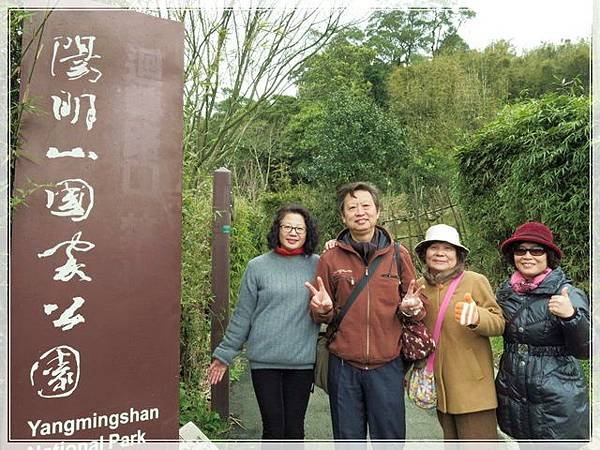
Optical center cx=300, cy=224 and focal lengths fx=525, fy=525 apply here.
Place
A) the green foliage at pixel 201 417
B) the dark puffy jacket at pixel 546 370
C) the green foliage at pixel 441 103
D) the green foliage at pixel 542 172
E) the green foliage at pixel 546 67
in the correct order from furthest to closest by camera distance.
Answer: the green foliage at pixel 441 103 → the green foliage at pixel 546 67 → the green foliage at pixel 542 172 → the green foliage at pixel 201 417 → the dark puffy jacket at pixel 546 370

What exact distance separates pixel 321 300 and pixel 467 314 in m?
0.57

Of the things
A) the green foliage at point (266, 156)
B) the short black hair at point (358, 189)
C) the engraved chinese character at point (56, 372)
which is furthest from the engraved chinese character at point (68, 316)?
the green foliage at point (266, 156)

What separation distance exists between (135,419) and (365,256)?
112 centimetres

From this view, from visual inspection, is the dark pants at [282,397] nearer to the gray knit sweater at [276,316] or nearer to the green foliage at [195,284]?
the gray knit sweater at [276,316]

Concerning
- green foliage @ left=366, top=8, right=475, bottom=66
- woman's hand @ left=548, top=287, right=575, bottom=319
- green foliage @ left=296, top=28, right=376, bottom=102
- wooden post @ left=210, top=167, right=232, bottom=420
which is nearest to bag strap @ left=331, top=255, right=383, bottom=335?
woman's hand @ left=548, top=287, right=575, bottom=319

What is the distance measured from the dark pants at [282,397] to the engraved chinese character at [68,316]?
816 millimetres

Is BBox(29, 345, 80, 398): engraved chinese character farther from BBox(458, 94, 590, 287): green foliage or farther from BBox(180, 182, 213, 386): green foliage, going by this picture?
BBox(458, 94, 590, 287): green foliage

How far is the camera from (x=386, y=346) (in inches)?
84.4

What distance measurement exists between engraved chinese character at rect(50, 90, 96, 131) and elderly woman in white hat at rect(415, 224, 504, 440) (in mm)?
1424

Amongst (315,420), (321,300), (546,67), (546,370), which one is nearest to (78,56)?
(321,300)

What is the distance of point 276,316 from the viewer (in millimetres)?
2303

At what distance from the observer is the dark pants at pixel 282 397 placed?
2328 mm

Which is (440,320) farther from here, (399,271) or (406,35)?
(406,35)

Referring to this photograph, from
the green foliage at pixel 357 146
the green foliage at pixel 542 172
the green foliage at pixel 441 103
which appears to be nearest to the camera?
the green foliage at pixel 542 172
